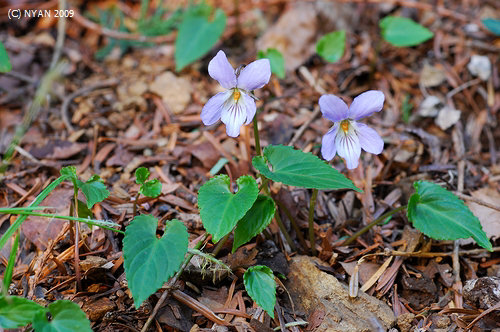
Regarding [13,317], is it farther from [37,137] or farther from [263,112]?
[263,112]

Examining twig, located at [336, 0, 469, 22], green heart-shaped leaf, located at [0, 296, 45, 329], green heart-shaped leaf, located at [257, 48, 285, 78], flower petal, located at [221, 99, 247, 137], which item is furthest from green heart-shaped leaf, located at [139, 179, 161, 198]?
twig, located at [336, 0, 469, 22]

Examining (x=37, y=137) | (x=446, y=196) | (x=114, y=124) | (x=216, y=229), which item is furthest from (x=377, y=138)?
(x=37, y=137)

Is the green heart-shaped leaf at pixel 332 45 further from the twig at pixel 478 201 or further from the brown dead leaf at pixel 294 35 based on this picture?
the twig at pixel 478 201

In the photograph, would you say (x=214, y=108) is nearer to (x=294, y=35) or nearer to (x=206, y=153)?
(x=206, y=153)

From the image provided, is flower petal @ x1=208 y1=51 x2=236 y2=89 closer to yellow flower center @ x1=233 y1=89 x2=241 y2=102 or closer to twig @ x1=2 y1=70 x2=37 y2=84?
yellow flower center @ x1=233 y1=89 x2=241 y2=102

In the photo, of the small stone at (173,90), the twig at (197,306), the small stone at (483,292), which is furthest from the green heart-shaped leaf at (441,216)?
the small stone at (173,90)

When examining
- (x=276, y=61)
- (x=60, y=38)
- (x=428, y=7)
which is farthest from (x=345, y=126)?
(x=60, y=38)
